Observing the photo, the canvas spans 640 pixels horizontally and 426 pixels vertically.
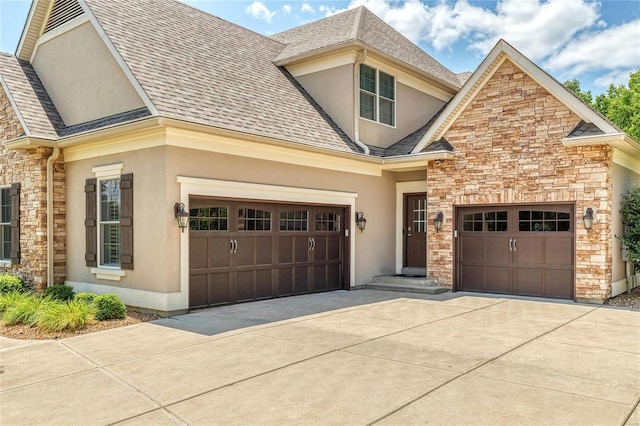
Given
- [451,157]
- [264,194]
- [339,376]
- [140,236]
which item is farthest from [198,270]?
[451,157]

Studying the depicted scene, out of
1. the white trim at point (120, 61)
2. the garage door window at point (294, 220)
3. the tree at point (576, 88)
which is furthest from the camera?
the tree at point (576, 88)

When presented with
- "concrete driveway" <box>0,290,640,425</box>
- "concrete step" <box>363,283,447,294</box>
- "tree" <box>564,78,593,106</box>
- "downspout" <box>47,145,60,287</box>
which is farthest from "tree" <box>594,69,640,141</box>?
"downspout" <box>47,145,60,287</box>

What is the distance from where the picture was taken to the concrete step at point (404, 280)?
11.9m

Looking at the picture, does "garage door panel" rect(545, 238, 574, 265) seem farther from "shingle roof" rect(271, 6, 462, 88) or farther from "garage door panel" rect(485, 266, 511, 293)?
"shingle roof" rect(271, 6, 462, 88)

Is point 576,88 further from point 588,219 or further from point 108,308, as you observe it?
point 108,308

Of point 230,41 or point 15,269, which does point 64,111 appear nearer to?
point 15,269

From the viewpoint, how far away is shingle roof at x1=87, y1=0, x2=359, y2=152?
9.27 m

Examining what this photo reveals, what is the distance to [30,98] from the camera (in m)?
11.1

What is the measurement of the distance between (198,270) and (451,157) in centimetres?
637

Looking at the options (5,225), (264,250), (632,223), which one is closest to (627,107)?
(632,223)

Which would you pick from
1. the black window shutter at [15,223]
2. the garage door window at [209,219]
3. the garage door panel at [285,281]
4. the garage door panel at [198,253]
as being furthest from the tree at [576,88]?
the black window shutter at [15,223]

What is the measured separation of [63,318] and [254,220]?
12.9ft

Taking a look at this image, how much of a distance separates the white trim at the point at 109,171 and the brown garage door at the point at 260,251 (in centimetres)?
158

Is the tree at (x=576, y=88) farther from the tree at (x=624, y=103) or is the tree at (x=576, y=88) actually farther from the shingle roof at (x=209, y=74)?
the shingle roof at (x=209, y=74)
